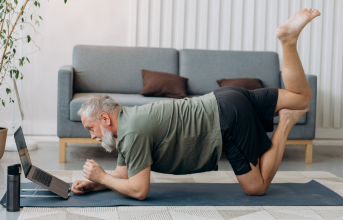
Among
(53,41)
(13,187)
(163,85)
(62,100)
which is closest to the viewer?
(13,187)

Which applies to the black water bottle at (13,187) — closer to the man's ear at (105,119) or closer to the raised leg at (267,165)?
the man's ear at (105,119)

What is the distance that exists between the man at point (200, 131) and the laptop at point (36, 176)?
0.29 ft

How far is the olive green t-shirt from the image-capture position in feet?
5.80

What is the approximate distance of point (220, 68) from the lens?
363cm

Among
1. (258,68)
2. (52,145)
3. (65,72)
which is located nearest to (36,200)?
(65,72)

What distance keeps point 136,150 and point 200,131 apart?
1.15 ft

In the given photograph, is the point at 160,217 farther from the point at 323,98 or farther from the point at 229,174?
the point at 323,98

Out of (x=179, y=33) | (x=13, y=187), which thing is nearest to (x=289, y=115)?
(x=13, y=187)

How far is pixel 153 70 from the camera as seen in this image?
3609 mm

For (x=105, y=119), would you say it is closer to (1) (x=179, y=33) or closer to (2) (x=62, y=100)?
(2) (x=62, y=100)

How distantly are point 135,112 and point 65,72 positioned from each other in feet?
4.36

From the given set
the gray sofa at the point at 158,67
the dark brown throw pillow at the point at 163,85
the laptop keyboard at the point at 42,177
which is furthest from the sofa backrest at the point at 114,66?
the laptop keyboard at the point at 42,177

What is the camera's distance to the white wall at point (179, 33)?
3934mm

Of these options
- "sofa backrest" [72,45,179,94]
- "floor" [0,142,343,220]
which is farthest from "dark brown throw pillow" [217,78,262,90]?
"floor" [0,142,343,220]
